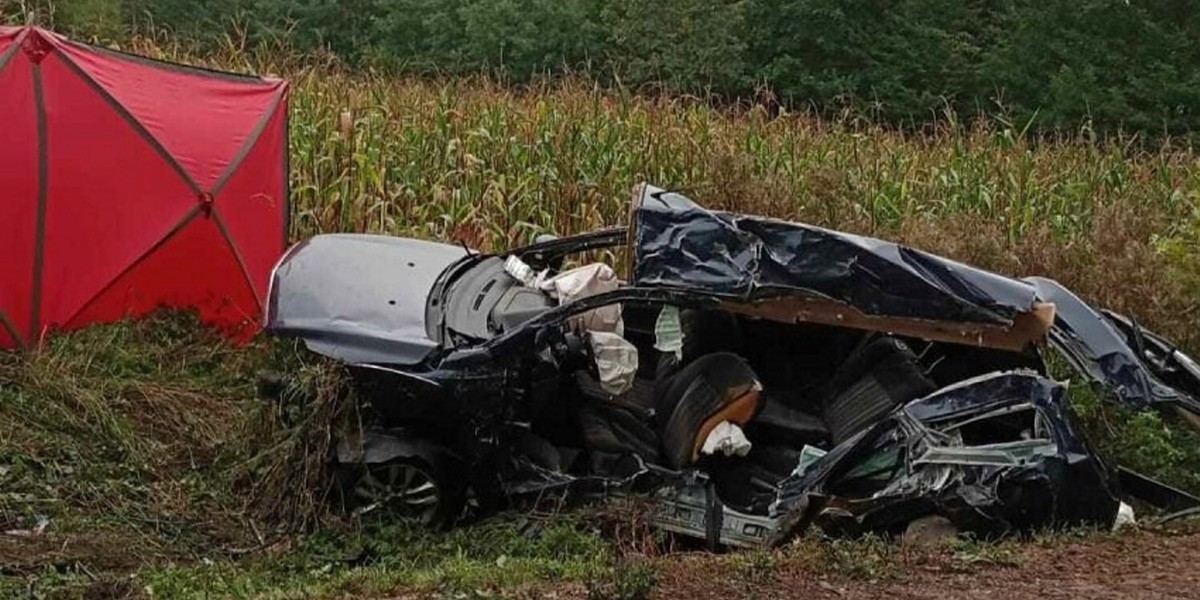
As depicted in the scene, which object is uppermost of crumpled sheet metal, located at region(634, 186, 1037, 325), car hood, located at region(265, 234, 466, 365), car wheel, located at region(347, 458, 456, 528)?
crumpled sheet metal, located at region(634, 186, 1037, 325)

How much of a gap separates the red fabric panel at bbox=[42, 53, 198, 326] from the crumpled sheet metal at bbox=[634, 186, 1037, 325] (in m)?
4.27

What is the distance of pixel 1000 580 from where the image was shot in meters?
5.67

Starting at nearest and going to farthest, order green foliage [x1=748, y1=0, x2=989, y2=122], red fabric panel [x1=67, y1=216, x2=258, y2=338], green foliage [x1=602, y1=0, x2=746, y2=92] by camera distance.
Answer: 1. red fabric panel [x1=67, y1=216, x2=258, y2=338]
2. green foliage [x1=602, y1=0, x2=746, y2=92]
3. green foliage [x1=748, y1=0, x2=989, y2=122]

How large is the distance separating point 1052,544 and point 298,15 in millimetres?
29287

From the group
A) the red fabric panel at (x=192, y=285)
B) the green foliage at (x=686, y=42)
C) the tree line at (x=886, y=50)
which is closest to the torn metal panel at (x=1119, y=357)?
the red fabric panel at (x=192, y=285)

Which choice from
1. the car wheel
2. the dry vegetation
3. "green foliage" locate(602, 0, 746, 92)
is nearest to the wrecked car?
the car wheel

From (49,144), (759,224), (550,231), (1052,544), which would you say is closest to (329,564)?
(759,224)

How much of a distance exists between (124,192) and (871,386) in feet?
18.0

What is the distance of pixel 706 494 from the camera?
679 centimetres

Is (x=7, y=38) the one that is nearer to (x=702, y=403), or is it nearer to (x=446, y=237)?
(x=446, y=237)

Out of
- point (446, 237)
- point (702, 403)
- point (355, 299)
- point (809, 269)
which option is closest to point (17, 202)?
point (355, 299)

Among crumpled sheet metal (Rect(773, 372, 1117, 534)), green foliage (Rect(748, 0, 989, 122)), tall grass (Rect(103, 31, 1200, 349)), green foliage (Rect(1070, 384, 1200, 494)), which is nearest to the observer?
crumpled sheet metal (Rect(773, 372, 1117, 534))

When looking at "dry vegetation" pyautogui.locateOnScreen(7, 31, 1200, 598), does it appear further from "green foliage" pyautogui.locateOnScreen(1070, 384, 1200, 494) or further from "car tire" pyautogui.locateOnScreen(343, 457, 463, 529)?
"car tire" pyautogui.locateOnScreen(343, 457, 463, 529)

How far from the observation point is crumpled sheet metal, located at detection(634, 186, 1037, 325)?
677 centimetres
